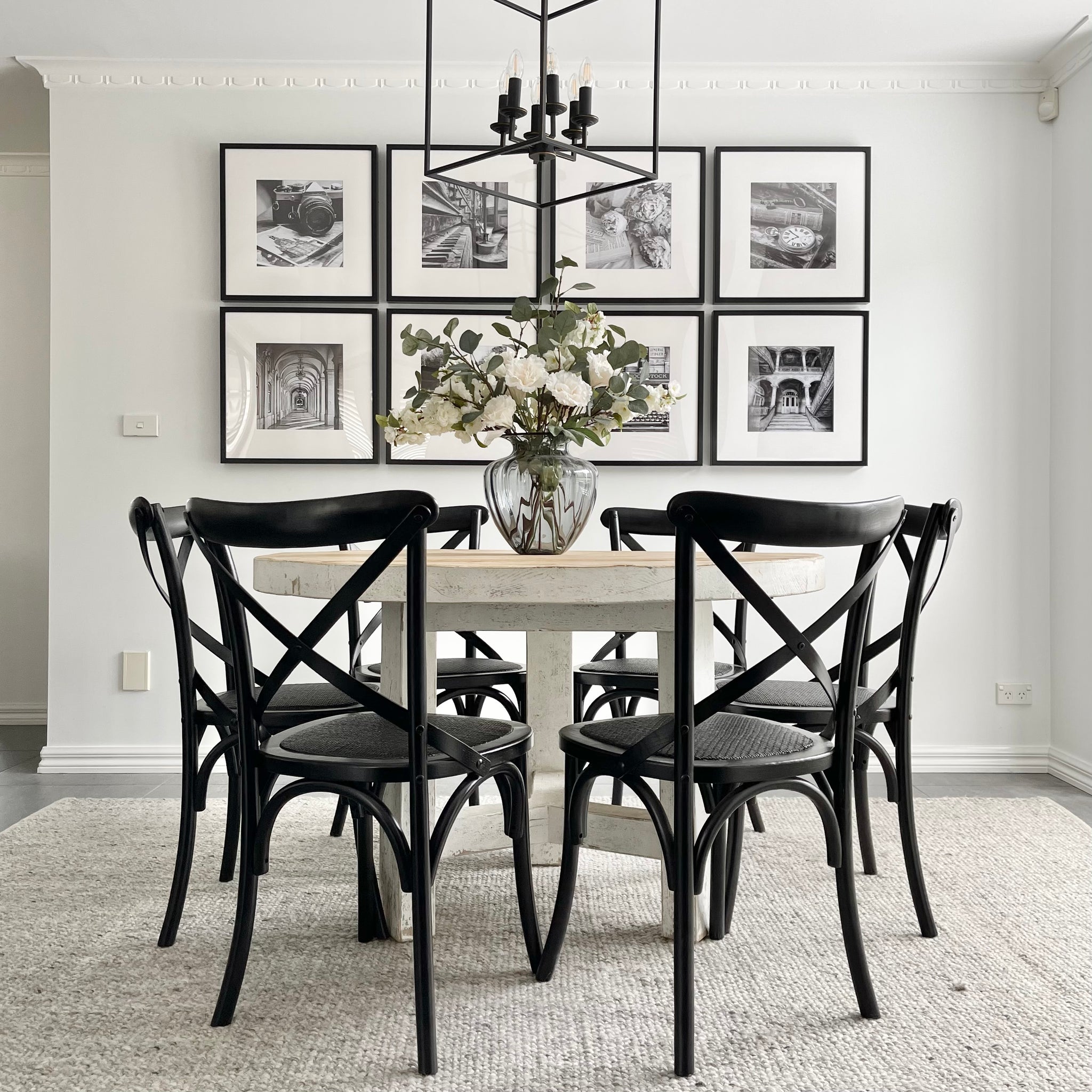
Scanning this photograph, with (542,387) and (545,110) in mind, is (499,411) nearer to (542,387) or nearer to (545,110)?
(542,387)

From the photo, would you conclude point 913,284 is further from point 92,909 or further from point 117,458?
point 92,909

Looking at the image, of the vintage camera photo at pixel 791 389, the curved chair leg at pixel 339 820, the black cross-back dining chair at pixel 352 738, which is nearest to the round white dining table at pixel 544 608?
the black cross-back dining chair at pixel 352 738

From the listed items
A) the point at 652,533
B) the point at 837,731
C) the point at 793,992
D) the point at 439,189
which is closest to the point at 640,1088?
the point at 793,992

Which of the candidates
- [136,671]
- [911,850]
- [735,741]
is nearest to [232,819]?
[735,741]

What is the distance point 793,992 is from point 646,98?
10.2ft

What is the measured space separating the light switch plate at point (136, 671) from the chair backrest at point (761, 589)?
2539 millimetres

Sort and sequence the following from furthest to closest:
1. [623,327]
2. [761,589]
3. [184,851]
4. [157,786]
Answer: [623,327] < [157,786] < [184,851] < [761,589]

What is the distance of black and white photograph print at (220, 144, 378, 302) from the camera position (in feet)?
11.8

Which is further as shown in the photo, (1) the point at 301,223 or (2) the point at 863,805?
(1) the point at 301,223

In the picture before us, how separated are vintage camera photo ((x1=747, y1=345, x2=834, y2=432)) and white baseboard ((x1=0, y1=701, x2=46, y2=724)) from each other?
3.47 m

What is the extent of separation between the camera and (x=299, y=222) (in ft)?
11.8

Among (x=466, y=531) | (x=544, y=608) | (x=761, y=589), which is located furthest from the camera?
(x=466, y=531)

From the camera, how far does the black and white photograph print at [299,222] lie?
3.58 m

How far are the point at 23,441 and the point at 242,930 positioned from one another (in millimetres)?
3732
